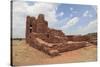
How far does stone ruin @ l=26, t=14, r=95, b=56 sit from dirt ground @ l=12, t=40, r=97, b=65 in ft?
0.20

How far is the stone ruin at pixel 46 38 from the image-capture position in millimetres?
2402

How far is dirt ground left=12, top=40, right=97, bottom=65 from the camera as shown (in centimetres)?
234

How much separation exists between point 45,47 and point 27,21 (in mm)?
425

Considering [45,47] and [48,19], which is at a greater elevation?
[48,19]

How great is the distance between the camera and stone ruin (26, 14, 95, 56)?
7.88 feet

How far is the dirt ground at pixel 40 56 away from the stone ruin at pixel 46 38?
0.06 metres

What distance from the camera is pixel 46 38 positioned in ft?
8.05

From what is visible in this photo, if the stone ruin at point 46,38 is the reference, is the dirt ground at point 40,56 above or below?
below

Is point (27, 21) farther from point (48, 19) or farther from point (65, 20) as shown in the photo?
point (65, 20)

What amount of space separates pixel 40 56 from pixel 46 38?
0.26m

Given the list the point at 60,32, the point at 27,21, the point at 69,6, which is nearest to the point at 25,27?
the point at 27,21

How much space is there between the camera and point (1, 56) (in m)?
2.29

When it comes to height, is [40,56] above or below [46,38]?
below

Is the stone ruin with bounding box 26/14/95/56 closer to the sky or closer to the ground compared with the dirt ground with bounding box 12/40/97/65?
closer to the sky
